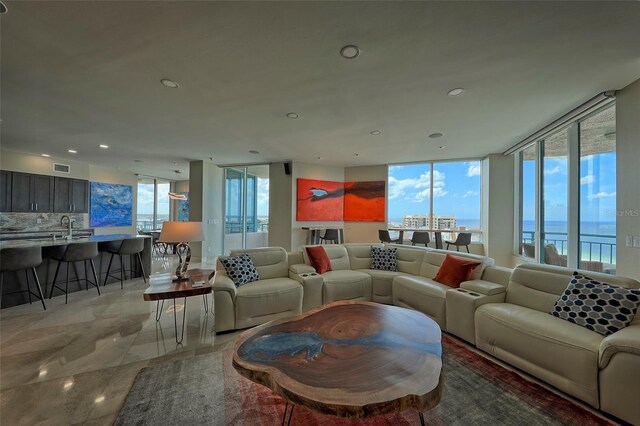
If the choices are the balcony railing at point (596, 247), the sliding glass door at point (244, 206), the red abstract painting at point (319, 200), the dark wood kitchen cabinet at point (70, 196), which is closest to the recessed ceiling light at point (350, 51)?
the balcony railing at point (596, 247)

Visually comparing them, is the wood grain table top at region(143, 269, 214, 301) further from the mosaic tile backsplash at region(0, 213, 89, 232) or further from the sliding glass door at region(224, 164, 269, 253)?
the mosaic tile backsplash at region(0, 213, 89, 232)

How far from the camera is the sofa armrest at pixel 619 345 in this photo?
1537mm

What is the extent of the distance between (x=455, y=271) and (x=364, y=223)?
4.26m

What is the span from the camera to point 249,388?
1895 millimetres

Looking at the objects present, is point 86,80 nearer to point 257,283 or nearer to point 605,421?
point 257,283

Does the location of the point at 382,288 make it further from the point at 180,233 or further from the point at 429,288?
the point at 180,233

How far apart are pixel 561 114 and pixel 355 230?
4981mm

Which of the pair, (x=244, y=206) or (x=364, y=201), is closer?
(x=364, y=201)

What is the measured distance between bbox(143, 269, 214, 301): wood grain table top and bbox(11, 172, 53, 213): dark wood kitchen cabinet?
5724 mm

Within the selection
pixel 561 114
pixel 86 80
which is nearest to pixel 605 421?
pixel 561 114

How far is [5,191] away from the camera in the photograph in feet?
18.1

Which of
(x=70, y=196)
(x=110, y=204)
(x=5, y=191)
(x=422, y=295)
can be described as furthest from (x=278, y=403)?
(x=110, y=204)

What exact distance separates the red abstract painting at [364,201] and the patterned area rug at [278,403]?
17.2ft

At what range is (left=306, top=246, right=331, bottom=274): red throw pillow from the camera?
147 inches
